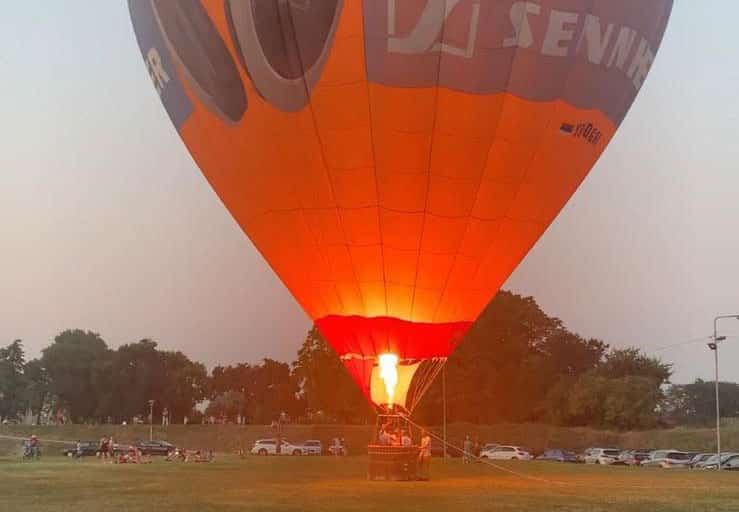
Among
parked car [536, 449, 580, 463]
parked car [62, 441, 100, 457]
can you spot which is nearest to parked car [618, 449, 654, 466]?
parked car [536, 449, 580, 463]

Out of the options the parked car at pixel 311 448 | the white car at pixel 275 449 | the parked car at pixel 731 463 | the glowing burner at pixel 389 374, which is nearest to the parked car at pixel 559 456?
the parked car at pixel 731 463

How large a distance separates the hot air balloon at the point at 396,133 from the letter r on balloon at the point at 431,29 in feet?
0.06

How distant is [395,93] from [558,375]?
152ft

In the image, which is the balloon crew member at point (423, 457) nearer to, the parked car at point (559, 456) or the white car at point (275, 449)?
the parked car at point (559, 456)

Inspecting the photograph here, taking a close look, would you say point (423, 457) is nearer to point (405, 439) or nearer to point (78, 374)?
point (405, 439)

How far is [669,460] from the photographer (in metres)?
36.7

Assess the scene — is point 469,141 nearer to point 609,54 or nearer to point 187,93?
point 609,54

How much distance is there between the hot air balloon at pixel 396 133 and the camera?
1299 cm

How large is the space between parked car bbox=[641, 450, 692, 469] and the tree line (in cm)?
1417

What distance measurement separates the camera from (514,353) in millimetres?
54406

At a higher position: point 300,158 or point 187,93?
point 187,93

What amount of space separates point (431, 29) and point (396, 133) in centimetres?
156

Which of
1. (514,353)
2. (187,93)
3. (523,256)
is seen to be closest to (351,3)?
(187,93)

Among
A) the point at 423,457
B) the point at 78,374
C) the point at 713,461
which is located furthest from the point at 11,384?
the point at 423,457
